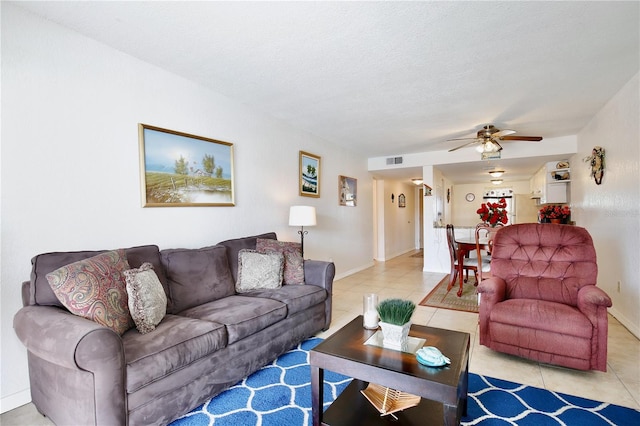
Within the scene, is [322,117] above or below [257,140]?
above

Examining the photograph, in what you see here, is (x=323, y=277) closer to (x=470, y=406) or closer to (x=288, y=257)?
(x=288, y=257)

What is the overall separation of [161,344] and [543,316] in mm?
2588

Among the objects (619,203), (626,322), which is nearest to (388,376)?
(626,322)

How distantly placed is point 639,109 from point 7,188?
→ 5.02 m

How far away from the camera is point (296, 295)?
278 centimetres

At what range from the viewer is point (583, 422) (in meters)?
1.78

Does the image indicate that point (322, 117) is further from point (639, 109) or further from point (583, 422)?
point (583, 422)

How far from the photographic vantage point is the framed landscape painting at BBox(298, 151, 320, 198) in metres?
4.70

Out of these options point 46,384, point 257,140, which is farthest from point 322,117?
point 46,384

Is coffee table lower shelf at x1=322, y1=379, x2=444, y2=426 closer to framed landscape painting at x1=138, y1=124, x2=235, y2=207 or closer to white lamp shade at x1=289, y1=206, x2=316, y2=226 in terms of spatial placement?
framed landscape painting at x1=138, y1=124, x2=235, y2=207

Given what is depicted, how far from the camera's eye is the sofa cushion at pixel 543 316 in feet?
7.27

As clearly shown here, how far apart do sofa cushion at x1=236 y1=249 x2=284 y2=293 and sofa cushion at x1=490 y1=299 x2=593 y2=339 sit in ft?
6.18

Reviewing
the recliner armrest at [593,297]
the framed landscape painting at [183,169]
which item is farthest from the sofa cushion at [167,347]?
the recliner armrest at [593,297]

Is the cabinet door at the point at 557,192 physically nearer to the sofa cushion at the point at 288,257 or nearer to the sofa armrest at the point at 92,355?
the sofa cushion at the point at 288,257
